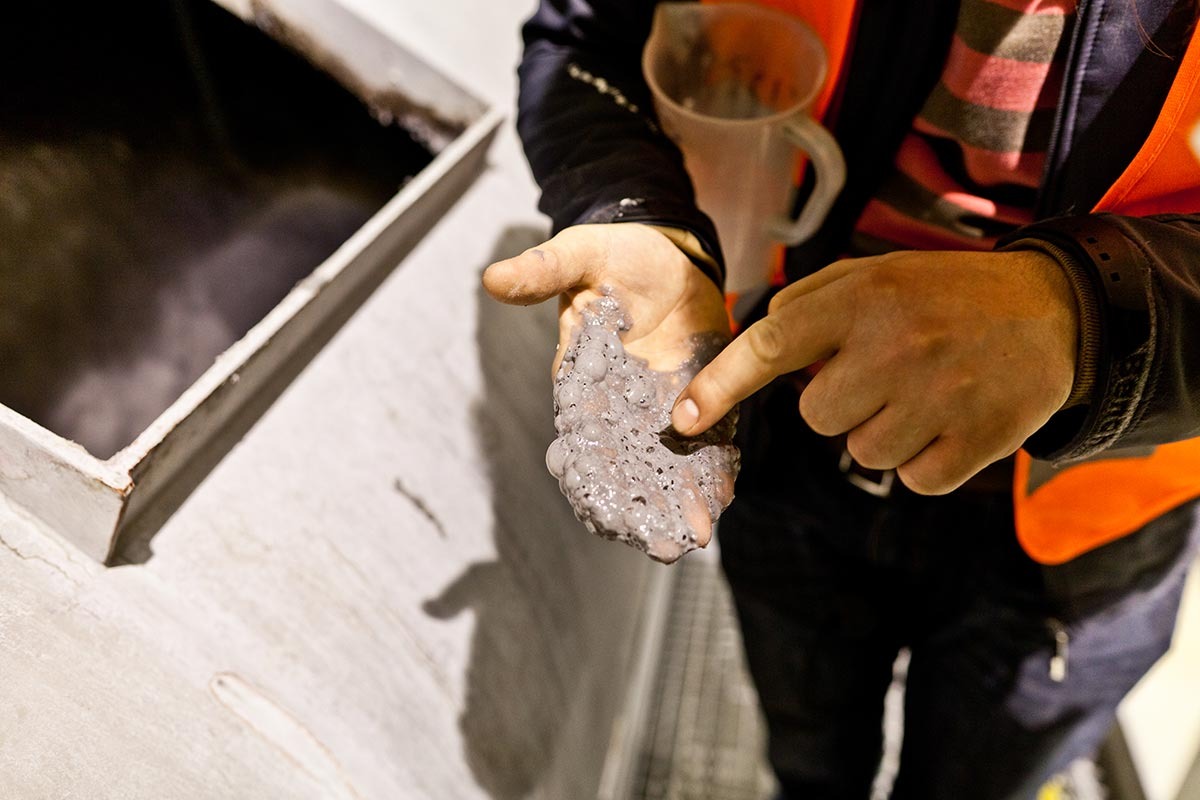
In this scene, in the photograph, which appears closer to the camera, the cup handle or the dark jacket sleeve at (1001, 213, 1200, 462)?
the dark jacket sleeve at (1001, 213, 1200, 462)

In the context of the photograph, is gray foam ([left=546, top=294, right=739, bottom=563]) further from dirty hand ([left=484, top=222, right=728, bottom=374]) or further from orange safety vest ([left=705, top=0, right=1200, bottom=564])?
orange safety vest ([left=705, top=0, right=1200, bottom=564])

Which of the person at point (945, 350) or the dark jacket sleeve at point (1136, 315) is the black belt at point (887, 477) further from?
the dark jacket sleeve at point (1136, 315)

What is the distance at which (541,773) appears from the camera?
34.5 inches

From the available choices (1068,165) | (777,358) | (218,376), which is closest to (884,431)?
(777,358)

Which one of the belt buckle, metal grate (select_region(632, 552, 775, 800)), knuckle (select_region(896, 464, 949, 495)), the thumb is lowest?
metal grate (select_region(632, 552, 775, 800))

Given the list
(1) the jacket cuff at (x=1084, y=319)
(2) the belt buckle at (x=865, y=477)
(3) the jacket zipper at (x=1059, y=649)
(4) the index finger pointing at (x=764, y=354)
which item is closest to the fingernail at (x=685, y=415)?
(4) the index finger pointing at (x=764, y=354)

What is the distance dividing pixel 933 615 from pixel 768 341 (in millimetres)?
596

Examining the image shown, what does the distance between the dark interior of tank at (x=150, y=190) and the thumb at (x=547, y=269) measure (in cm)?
53

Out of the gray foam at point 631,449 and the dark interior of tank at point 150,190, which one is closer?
the gray foam at point 631,449

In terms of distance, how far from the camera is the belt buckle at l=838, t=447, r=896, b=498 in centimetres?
81

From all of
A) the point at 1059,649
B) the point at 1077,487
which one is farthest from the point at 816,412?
the point at 1059,649

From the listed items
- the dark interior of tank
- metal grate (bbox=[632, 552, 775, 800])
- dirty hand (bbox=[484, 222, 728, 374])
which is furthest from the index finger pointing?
metal grate (bbox=[632, 552, 775, 800])

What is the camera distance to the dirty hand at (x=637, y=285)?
0.57 m

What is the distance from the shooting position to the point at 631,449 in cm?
57
